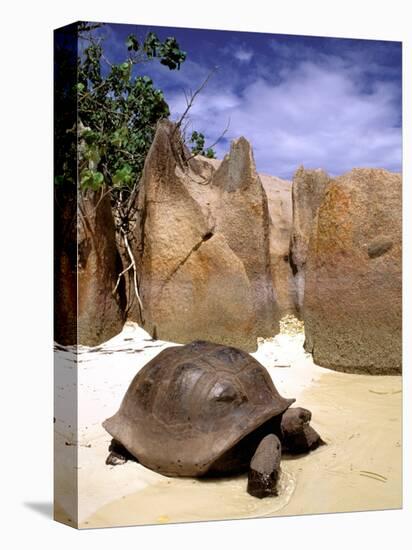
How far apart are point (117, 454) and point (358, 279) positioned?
2.91 metres

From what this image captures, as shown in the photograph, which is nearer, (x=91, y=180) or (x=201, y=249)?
(x=91, y=180)

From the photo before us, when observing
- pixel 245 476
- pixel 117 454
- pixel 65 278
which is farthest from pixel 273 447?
pixel 65 278

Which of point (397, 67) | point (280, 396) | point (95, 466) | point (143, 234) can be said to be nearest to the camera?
point (95, 466)

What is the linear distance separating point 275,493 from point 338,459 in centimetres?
75

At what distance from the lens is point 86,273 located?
6.08m

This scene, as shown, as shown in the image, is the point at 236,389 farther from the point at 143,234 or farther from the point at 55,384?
the point at 143,234

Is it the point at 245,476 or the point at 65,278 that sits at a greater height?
the point at 65,278

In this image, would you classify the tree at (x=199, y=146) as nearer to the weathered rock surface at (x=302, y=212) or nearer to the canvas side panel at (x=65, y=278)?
the weathered rock surface at (x=302, y=212)

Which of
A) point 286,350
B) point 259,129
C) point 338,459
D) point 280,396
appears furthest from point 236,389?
point 259,129

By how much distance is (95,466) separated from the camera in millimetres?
5270

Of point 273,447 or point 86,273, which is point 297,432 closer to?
point 273,447

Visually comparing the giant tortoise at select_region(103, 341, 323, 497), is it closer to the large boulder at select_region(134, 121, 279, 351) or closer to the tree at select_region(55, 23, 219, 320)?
the large boulder at select_region(134, 121, 279, 351)

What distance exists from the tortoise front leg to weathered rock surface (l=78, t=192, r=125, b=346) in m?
1.46

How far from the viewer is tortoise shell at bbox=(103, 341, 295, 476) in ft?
17.5
